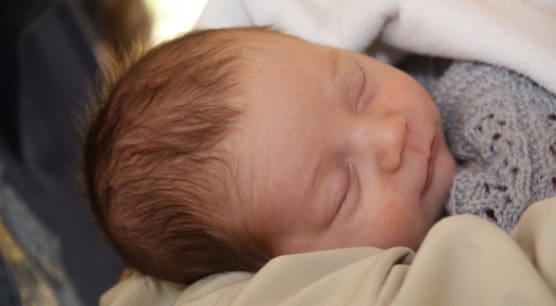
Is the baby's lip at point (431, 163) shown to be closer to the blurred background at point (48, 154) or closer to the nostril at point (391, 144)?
the nostril at point (391, 144)

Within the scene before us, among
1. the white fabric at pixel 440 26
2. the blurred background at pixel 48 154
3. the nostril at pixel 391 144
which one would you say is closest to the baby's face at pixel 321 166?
the nostril at pixel 391 144

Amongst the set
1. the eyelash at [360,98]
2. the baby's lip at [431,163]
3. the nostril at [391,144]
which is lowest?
the baby's lip at [431,163]

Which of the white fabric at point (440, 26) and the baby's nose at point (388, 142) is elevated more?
the white fabric at point (440, 26)

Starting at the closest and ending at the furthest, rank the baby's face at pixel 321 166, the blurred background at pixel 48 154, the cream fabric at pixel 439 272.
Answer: the cream fabric at pixel 439 272 < the baby's face at pixel 321 166 < the blurred background at pixel 48 154

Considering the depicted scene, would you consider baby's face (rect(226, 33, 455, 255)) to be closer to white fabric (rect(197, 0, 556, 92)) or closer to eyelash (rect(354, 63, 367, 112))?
eyelash (rect(354, 63, 367, 112))

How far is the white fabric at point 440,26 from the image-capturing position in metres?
0.95

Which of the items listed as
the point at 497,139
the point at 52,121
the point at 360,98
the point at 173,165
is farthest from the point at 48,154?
the point at 497,139

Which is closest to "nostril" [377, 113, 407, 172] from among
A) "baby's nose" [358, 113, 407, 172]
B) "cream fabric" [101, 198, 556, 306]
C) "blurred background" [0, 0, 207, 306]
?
"baby's nose" [358, 113, 407, 172]

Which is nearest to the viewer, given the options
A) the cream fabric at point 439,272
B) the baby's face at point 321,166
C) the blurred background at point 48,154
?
the cream fabric at point 439,272

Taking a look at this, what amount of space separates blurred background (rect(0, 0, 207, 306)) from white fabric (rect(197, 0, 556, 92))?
1.07ft

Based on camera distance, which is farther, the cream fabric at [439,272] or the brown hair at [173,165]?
the brown hair at [173,165]

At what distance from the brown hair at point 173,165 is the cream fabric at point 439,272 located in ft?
0.34

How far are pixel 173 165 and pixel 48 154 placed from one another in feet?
1.73

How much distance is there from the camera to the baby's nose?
86 centimetres
